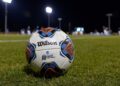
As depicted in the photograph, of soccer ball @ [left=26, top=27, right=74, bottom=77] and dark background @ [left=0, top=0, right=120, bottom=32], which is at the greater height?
dark background @ [left=0, top=0, right=120, bottom=32]

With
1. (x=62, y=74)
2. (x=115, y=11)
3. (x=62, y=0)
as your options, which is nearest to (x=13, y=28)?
(x=62, y=0)

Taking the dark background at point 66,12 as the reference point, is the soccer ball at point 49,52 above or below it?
below

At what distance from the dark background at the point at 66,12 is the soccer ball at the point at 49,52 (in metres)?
71.1

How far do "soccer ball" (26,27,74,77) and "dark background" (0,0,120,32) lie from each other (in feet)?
233

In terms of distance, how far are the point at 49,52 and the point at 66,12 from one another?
78604 millimetres

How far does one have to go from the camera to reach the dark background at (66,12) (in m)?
77.6

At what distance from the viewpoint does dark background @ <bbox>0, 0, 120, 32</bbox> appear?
3056 inches

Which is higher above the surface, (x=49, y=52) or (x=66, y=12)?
(x=66, y=12)

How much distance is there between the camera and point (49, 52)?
520 centimetres

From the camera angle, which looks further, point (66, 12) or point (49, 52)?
point (66, 12)

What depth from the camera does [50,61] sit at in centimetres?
523

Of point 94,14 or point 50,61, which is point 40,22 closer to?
point 94,14

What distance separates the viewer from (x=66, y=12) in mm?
83438

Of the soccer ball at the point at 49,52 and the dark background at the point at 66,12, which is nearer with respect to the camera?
the soccer ball at the point at 49,52
